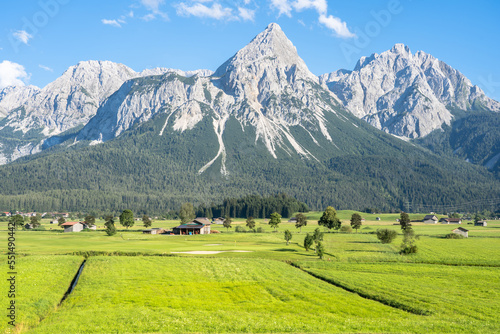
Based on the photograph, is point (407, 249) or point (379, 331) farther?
point (407, 249)

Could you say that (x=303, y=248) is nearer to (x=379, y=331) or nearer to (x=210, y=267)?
(x=210, y=267)

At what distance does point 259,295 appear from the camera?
48.1m

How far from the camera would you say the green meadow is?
35.4m

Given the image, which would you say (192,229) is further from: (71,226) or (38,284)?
(38,284)

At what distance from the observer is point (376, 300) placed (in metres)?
46.3

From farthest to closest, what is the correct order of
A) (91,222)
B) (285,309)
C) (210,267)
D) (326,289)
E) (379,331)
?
(91,222) < (210,267) < (326,289) < (285,309) < (379,331)

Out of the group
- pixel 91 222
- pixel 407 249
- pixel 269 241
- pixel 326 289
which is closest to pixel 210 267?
pixel 326 289

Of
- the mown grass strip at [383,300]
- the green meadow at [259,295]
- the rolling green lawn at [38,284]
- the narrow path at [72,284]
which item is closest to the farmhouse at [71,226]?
the rolling green lawn at [38,284]

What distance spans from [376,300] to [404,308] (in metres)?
4.18

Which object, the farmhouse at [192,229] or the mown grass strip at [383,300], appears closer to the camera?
the mown grass strip at [383,300]

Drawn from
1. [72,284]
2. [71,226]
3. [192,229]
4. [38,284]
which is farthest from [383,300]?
[71,226]

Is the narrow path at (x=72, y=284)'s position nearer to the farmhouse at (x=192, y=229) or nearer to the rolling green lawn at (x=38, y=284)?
the rolling green lawn at (x=38, y=284)

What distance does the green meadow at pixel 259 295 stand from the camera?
3544 centimetres

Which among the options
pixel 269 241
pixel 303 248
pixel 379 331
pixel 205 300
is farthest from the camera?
pixel 269 241
